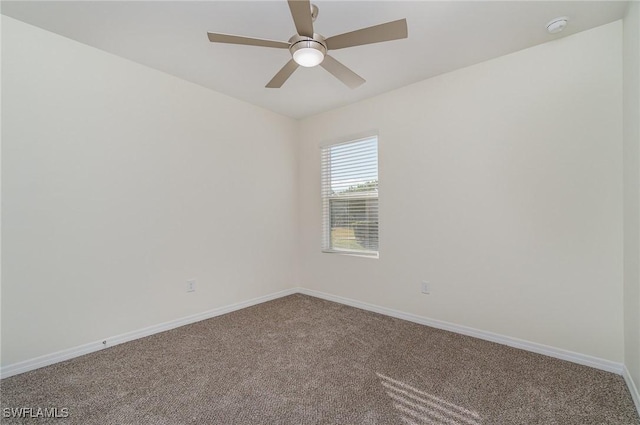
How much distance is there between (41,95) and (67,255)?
1188 millimetres

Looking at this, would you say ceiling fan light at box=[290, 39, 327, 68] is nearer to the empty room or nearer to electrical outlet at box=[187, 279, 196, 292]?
the empty room

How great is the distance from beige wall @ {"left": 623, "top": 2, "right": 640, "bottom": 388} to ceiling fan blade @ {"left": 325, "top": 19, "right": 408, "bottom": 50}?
1418mm

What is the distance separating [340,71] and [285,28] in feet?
1.87

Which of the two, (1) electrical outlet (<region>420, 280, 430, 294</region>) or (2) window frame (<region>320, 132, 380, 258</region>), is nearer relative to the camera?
(1) electrical outlet (<region>420, 280, 430, 294</region>)

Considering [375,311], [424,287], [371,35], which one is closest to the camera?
[371,35]

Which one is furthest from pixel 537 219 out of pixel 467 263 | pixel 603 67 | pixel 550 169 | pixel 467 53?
pixel 467 53

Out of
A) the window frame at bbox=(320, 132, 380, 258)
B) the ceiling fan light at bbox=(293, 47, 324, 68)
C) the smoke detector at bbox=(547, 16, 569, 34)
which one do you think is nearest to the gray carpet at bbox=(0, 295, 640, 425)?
the window frame at bbox=(320, 132, 380, 258)

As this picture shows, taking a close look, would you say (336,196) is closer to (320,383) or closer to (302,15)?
(320,383)

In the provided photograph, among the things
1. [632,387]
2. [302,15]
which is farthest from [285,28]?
[632,387]

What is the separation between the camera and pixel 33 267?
2150 mm

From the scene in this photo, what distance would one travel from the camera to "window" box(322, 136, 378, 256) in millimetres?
3494

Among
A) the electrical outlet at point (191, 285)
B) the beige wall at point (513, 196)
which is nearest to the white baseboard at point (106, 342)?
the electrical outlet at point (191, 285)

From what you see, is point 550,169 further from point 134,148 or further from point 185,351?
point 134,148

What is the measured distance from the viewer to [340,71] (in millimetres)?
1986
